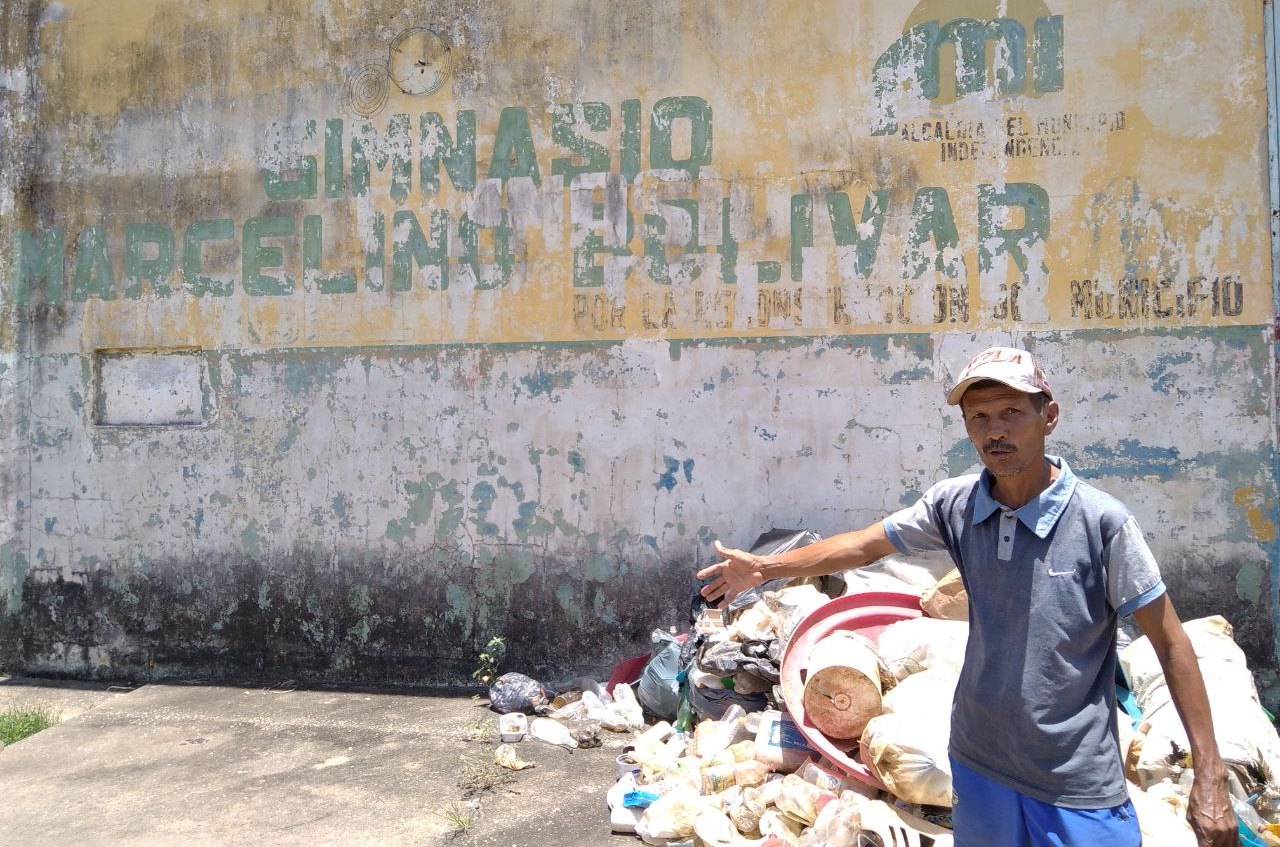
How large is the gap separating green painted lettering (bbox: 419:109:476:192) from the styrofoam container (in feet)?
10.2

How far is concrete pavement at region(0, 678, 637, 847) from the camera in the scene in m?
3.95

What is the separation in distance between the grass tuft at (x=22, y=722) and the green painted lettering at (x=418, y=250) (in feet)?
10.4

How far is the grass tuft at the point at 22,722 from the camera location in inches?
208

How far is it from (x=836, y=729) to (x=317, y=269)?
4.27 meters

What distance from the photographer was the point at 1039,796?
6.70ft

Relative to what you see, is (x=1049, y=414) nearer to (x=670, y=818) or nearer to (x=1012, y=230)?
(x=670, y=818)

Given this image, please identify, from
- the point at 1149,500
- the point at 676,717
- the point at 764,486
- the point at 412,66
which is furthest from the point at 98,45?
the point at 1149,500

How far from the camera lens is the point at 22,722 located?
542 cm

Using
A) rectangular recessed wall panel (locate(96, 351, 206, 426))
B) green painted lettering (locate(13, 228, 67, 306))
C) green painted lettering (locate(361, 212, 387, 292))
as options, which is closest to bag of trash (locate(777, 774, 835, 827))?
green painted lettering (locate(361, 212, 387, 292))

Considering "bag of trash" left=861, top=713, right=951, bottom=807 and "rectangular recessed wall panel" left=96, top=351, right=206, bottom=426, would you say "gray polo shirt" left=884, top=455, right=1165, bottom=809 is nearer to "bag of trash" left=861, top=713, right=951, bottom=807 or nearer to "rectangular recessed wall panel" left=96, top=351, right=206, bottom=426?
"bag of trash" left=861, top=713, right=951, bottom=807

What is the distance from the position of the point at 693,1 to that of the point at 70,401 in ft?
15.9

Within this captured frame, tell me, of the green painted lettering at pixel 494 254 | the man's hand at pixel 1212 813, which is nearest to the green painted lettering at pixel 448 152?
the green painted lettering at pixel 494 254

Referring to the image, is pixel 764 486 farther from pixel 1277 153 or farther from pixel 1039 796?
pixel 1039 796

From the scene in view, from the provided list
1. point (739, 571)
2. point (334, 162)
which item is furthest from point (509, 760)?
point (334, 162)
